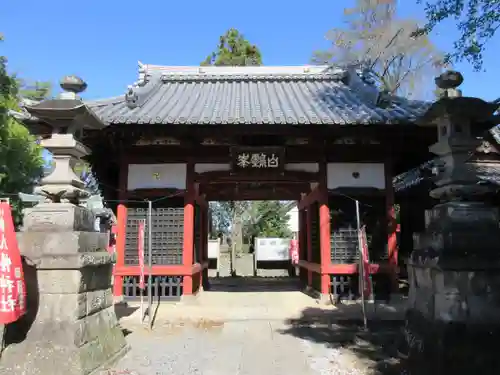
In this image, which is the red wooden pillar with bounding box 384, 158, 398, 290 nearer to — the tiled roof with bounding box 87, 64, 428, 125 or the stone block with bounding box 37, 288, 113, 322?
the tiled roof with bounding box 87, 64, 428, 125

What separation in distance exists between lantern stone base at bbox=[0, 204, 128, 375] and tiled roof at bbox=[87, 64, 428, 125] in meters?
4.24

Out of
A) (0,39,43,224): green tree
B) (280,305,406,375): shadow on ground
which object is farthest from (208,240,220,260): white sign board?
(280,305,406,375): shadow on ground

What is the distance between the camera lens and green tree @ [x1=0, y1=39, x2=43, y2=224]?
12.8m

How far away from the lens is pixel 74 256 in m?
4.82

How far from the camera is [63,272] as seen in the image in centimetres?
485

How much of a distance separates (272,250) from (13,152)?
41.7 ft

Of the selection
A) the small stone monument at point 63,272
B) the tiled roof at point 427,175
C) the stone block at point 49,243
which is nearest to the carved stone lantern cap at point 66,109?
the small stone monument at point 63,272

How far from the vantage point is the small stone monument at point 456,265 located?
4.28 meters

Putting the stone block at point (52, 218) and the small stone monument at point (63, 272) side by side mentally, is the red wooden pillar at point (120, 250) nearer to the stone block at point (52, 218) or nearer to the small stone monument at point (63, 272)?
the small stone monument at point (63, 272)

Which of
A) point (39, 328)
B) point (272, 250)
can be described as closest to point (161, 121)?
point (39, 328)

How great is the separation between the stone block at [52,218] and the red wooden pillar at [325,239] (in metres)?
6.25

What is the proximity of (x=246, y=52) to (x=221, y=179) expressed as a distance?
17.4 m

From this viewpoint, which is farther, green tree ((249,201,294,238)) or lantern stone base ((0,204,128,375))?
green tree ((249,201,294,238))

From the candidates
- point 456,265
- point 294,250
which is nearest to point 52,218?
point 456,265
